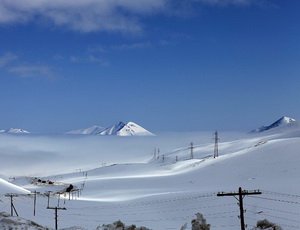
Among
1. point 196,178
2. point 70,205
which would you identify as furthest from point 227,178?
point 70,205

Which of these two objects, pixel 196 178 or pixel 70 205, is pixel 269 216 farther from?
pixel 196 178

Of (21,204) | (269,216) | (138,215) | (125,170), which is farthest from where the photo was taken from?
(125,170)

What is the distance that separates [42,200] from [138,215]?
2627 centimetres

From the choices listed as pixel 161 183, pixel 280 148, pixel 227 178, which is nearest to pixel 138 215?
pixel 227 178

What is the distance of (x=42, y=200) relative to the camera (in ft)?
266

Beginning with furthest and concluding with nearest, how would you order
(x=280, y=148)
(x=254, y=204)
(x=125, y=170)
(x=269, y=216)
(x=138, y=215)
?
(x=125, y=170) → (x=280, y=148) → (x=138, y=215) → (x=254, y=204) → (x=269, y=216)

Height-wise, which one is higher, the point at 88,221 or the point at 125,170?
the point at 125,170

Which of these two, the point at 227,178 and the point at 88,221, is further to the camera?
the point at 227,178

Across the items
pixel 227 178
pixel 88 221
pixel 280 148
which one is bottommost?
pixel 88 221

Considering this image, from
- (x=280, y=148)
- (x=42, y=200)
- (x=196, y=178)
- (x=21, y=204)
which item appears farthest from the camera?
(x=280, y=148)

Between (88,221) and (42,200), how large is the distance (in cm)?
2522

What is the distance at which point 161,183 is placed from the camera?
10350 cm

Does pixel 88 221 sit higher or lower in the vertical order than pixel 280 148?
lower

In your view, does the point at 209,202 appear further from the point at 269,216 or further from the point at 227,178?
the point at 227,178
